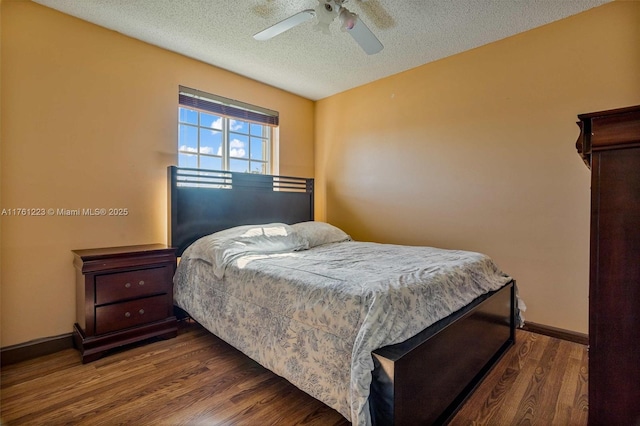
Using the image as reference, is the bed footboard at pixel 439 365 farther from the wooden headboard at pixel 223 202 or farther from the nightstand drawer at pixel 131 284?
the wooden headboard at pixel 223 202

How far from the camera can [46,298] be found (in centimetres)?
231

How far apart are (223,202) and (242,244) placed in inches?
32.3

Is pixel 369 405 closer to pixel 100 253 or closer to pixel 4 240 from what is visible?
pixel 100 253

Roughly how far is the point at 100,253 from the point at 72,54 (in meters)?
1.57

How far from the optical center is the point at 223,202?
3.16m

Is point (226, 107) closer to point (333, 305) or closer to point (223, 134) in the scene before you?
point (223, 134)

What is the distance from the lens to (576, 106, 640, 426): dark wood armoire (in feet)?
2.51

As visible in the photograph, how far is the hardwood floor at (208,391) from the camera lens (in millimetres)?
1573

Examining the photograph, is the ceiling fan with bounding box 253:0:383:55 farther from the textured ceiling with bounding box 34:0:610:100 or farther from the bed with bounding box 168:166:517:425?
the bed with bounding box 168:166:517:425

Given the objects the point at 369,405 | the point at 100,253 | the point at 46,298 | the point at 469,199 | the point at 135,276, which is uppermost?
the point at 469,199

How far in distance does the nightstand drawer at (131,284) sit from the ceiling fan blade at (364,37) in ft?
7.50

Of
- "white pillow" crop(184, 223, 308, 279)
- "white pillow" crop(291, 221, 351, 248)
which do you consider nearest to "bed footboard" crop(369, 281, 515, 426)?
"white pillow" crop(184, 223, 308, 279)

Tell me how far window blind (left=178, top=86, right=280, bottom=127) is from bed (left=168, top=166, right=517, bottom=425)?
724mm

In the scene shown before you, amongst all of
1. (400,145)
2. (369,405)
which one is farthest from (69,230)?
(400,145)
